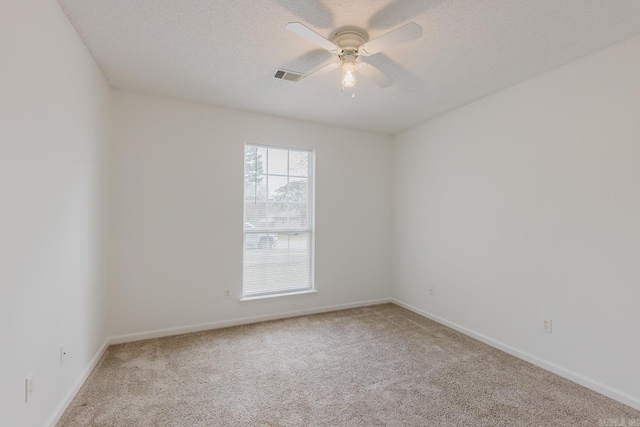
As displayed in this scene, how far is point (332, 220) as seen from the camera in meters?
4.08

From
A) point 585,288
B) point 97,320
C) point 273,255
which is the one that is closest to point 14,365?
point 97,320

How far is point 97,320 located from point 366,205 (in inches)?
130

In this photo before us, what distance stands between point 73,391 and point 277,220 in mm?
2405

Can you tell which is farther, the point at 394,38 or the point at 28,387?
the point at 394,38

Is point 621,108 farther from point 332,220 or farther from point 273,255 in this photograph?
point 273,255

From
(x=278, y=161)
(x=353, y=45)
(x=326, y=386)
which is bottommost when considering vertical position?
(x=326, y=386)

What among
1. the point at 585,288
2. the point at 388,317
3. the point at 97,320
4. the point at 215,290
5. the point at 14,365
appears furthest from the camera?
the point at 388,317

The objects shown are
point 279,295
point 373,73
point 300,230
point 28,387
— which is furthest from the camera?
point 300,230

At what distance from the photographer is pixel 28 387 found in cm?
154

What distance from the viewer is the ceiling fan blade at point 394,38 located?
5.41ft

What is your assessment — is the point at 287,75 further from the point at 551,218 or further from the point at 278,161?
the point at 551,218

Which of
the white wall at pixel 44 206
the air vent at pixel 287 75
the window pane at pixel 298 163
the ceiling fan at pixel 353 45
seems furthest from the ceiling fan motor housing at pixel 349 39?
the window pane at pixel 298 163

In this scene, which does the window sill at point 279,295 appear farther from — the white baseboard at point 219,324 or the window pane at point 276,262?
the white baseboard at point 219,324

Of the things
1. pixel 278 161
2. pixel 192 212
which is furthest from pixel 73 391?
pixel 278 161
